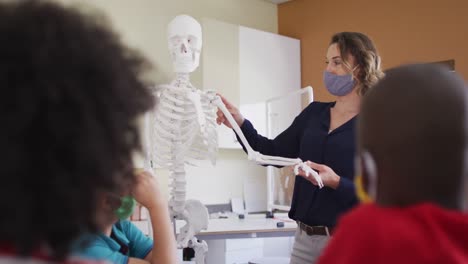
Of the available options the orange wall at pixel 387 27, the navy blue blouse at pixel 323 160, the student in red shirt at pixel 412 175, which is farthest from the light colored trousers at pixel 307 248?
the orange wall at pixel 387 27

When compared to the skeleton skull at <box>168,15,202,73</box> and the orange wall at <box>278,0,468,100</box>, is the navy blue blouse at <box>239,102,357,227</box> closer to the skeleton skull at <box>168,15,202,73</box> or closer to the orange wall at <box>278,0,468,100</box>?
the skeleton skull at <box>168,15,202,73</box>

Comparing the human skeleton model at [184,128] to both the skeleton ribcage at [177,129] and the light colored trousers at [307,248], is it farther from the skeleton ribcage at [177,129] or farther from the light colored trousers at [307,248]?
the light colored trousers at [307,248]

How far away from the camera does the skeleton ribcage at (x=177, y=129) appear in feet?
7.52

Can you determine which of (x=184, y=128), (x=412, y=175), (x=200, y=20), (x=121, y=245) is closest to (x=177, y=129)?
(x=184, y=128)

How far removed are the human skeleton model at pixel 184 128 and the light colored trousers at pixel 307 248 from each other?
21.9 inches

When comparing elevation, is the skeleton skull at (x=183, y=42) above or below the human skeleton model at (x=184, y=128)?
above

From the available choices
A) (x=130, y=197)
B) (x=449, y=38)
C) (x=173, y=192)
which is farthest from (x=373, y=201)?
(x=449, y=38)

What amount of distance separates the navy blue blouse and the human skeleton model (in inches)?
16.6

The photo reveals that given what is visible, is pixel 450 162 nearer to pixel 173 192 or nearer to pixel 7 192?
pixel 7 192

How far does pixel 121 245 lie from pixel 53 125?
78 centimetres

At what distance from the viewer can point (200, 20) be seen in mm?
4379

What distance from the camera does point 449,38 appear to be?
396 centimetres

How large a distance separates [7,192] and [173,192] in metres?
1.79

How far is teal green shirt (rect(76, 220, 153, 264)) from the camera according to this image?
1105mm
